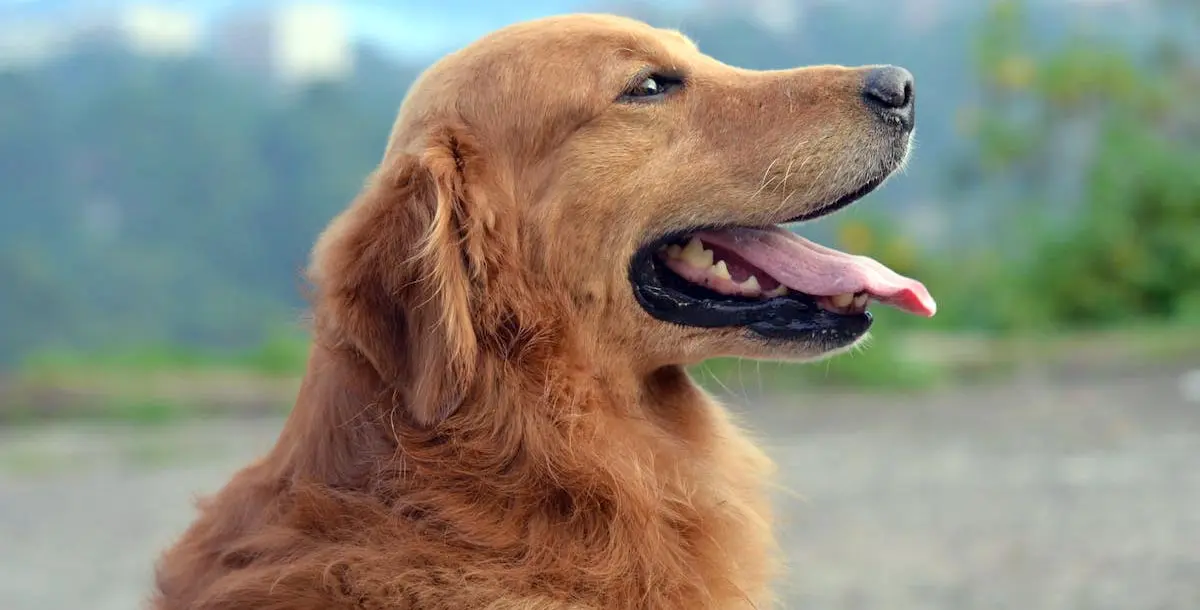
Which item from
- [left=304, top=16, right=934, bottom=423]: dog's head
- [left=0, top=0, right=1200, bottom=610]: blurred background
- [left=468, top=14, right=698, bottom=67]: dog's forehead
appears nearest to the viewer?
[left=304, top=16, right=934, bottom=423]: dog's head

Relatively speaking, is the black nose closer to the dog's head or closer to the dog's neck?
the dog's head

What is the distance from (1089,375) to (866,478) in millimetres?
3457

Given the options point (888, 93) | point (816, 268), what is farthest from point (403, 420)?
point (888, 93)

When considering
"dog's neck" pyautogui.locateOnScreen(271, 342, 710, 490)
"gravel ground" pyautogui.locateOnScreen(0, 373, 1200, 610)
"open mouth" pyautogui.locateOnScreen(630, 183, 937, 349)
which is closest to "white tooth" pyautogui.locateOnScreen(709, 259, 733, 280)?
"open mouth" pyautogui.locateOnScreen(630, 183, 937, 349)

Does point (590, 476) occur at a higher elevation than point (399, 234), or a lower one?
lower

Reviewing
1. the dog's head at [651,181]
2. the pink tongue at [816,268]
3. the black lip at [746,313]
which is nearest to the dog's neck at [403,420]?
the dog's head at [651,181]

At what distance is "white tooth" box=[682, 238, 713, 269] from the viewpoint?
3000 millimetres

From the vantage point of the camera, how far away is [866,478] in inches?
307

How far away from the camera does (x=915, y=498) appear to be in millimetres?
7270

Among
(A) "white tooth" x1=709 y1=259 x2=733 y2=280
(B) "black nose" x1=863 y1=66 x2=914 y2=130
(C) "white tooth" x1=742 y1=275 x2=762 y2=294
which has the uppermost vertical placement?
(B) "black nose" x1=863 y1=66 x2=914 y2=130

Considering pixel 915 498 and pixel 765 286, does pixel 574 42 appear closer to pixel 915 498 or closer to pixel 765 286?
pixel 765 286

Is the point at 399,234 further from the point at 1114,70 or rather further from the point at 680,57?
the point at 1114,70

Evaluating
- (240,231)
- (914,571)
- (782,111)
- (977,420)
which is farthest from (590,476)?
(240,231)

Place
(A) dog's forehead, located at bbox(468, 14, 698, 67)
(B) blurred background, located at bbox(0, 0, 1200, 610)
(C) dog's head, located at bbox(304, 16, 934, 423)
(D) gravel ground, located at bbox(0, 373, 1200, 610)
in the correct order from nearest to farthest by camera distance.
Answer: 1. (C) dog's head, located at bbox(304, 16, 934, 423)
2. (A) dog's forehead, located at bbox(468, 14, 698, 67)
3. (D) gravel ground, located at bbox(0, 373, 1200, 610)
4. (B) blurred background, located at bbox(0, 0, 1200, 610)
